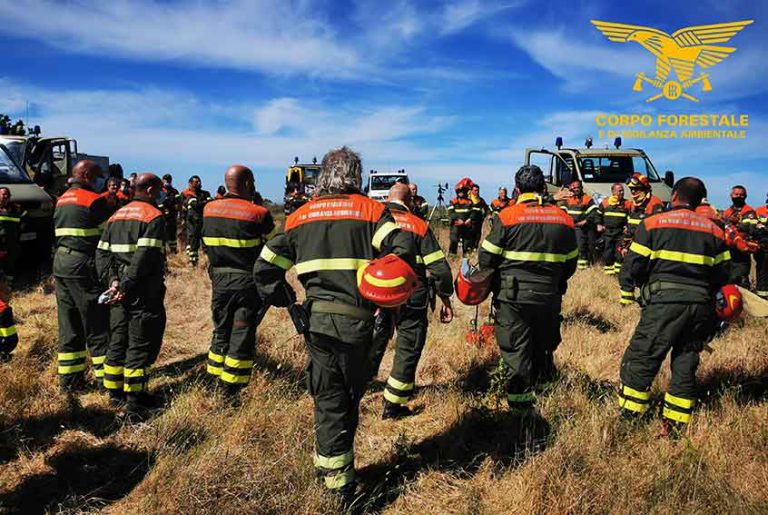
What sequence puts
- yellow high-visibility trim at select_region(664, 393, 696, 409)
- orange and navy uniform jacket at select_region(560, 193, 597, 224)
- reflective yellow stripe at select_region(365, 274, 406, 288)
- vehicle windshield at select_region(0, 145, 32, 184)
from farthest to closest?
orange and navy uniform jacket at select_region(560, 193, 597, 224) < vehicle windshield at select_region(0, 145, 32, 184) < yellow high-visibility trim at select_region(664, 393, 696, 409) < reflective yellow stripe at select_region(365, 274, 406, 288)

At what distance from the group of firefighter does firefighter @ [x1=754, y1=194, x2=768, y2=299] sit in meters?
4.88

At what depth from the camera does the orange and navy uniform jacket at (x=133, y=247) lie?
3979 mm

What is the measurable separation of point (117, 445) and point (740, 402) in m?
4.86

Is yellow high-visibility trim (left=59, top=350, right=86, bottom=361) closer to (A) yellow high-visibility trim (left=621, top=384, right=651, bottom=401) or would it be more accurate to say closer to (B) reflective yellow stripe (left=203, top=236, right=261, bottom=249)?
(B) reflective yellow stripe (left=203, top=236, right=261, bottom=249)

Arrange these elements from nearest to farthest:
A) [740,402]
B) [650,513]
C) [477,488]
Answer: [650,513] < [477,488] < [740,402]

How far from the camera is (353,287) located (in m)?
2.69

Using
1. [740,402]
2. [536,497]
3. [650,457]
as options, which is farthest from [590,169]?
[536,497]

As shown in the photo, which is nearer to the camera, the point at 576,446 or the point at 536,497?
the point at 536,497

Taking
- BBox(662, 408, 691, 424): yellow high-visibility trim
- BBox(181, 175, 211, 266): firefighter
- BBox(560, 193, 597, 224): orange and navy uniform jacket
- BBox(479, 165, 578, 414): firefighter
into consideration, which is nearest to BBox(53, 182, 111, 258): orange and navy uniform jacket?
BBox(479, 165, 578, 414): firefighter

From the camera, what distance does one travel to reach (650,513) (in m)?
2.54

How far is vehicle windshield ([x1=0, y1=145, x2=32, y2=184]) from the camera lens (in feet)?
28.3

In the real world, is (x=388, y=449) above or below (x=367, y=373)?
below

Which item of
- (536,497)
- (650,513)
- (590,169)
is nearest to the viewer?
(650,513)

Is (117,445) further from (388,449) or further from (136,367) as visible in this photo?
(388,449)
